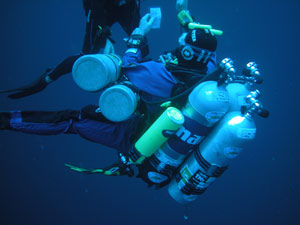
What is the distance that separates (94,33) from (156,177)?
1969 mm

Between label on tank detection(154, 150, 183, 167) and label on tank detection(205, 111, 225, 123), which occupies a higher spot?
label on tank detection(205, 111, 225, 123)

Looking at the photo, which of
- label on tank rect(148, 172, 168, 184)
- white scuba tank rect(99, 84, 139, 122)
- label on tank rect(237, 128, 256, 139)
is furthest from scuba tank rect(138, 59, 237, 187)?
white scuba tank rect(99, 84, 139, 122)

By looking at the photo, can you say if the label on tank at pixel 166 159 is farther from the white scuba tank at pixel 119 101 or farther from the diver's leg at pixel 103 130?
the white scuba tank at pixel 119 101

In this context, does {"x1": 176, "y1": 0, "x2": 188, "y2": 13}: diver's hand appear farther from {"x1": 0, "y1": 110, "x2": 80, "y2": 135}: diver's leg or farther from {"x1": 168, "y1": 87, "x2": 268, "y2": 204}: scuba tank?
{"x1": 0, "y1": 110, "x2": 80, "y2": 135}: diver's leg

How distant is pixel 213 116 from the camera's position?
6.08 feet

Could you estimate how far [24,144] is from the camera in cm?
947

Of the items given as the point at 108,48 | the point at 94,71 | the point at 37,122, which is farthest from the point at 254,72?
the point at 37,122

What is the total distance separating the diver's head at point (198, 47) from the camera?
1.90m

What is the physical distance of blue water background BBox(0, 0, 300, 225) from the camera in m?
6.86

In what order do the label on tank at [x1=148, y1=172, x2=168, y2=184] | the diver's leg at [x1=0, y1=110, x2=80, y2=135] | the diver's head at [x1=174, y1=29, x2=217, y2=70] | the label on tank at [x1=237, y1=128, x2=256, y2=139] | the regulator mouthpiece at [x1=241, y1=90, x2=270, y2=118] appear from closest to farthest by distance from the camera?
the regulator mouthpiece at [x1=241, y1=90, x2=270, y2=118] → the label on tank at [x1=237, y1=128, x2=256, y2=139] → the diver's head at [x1=174, y1=29, x2=217, y2=70] → the label on tank at [x1=148, y1=172, x2=168, y2=184] → the diver's leg at [x1=0, y1=110, x2=80, y2=135]

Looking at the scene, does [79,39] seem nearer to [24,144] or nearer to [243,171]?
[24,144]

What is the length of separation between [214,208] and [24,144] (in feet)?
28.2

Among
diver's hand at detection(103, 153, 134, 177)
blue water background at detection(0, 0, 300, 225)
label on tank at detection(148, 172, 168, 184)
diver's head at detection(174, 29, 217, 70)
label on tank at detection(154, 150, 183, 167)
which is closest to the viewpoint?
diver's head at detection(174, 29, 217, 70)

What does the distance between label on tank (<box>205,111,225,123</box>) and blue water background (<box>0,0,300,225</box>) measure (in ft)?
20.1
